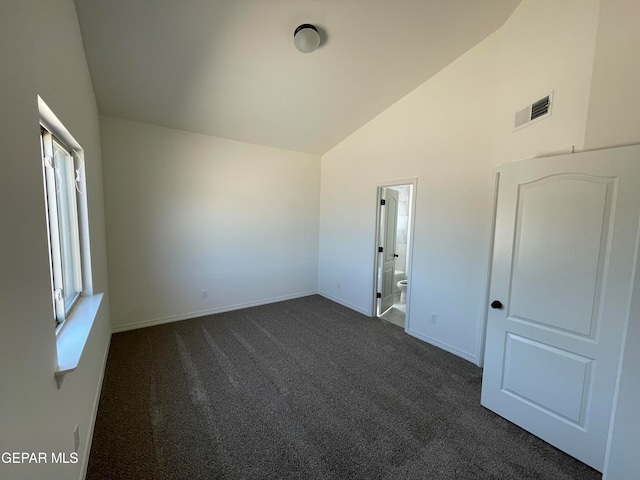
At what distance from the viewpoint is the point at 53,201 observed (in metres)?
1.59

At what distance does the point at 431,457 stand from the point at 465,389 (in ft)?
3.07

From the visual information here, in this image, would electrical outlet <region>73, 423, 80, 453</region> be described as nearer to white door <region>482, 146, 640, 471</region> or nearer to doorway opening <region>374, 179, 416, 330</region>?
white door <region>482, 146, 640, 471</region>

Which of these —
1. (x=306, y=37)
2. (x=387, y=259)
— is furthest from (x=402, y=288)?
(x=306, y=37)

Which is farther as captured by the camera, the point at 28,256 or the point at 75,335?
the point at 75,335

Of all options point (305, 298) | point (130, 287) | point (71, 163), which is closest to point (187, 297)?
point (130, 287)

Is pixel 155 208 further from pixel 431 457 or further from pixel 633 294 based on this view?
pixel 633 294

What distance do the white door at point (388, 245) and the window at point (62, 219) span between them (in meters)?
3.52

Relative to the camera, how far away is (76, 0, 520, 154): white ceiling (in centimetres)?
205

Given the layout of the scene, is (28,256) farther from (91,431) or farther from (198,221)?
(198,221)

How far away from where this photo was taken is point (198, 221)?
382 centimetres

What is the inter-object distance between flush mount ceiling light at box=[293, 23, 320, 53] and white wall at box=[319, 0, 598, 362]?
63.5 inches

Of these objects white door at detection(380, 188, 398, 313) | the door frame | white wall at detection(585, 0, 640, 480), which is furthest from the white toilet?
white wall at detection(585, 0, 640, 480)

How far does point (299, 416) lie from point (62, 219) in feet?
7.37

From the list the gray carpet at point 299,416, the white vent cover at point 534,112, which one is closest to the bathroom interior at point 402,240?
the gray carpet at point 299,416
